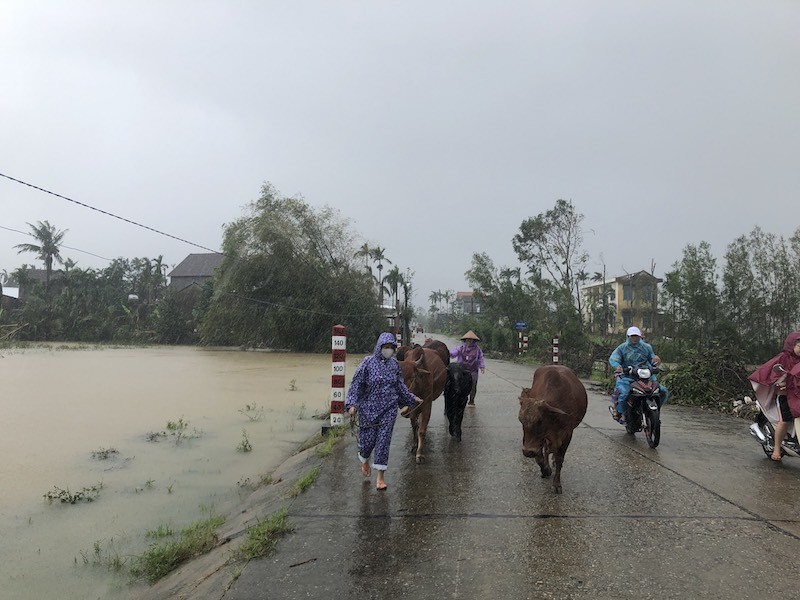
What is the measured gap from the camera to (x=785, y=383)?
523 cm

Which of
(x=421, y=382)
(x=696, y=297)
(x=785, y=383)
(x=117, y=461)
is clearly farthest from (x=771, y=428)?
(x=696, y=297)

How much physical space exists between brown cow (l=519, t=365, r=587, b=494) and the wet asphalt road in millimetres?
361

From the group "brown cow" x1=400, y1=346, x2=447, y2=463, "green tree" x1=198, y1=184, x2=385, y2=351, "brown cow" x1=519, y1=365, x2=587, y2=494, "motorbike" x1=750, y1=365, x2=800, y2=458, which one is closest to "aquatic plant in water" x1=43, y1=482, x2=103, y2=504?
"brown cow" x1=400, y1=346, x2=447, y2=463

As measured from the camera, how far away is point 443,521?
3.87 m

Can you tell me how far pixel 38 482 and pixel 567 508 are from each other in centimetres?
677

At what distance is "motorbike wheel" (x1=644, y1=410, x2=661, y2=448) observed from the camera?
6.18 m

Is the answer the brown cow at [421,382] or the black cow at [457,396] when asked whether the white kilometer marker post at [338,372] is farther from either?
the black cow at [457,396]

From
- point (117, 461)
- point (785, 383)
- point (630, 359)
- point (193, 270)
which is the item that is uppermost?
point (193, 270)

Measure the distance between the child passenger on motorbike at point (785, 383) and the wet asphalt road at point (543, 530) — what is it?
0.43 m

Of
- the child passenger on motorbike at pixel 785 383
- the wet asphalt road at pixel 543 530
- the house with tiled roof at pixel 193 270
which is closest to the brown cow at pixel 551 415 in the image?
the wet asphalt road at pixel 543 530

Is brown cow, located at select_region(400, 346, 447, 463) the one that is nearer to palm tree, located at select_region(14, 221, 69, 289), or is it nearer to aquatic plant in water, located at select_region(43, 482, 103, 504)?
aquatic plant in water, located at select_region(43, 482, 103, 504)

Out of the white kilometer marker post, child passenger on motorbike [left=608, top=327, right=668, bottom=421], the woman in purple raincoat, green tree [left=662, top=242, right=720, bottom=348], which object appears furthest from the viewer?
green tree [left=662, top=242, right=720, bottom=348]

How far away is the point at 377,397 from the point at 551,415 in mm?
1558

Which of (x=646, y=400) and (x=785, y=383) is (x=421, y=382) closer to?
(x=646, y=400)
